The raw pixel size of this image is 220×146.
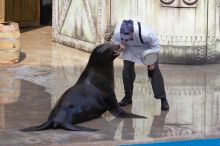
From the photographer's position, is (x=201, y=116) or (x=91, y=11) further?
(x=91, y=11)

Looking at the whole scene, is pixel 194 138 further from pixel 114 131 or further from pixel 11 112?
pixel 11 112

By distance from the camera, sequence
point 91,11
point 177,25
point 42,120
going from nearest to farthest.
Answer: point 42,120, point 177,25, point 91,11

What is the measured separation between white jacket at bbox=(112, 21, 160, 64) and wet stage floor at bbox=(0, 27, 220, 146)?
73 cm

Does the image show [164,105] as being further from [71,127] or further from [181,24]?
[181,24]

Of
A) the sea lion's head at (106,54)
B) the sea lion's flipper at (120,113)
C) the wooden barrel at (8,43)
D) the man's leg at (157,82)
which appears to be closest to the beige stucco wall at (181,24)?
the wooden barrel at (8,43)

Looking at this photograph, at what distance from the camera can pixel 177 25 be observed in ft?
39.4

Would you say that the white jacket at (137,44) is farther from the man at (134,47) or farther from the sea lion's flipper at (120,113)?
the sea lion's flipper at (120,113)

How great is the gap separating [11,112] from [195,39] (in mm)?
4797

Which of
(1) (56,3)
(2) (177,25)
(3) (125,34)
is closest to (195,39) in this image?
(2) (177,25)

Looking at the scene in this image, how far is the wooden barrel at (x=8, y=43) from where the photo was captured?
11.4 meters

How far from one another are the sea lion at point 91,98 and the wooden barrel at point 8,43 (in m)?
3.57

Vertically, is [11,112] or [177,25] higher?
[177,25]

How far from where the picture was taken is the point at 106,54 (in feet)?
26.8

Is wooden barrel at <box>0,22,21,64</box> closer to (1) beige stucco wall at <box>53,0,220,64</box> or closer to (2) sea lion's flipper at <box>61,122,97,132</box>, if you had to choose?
(1) beige stucco wall at <box>53,0,220,64</box>
